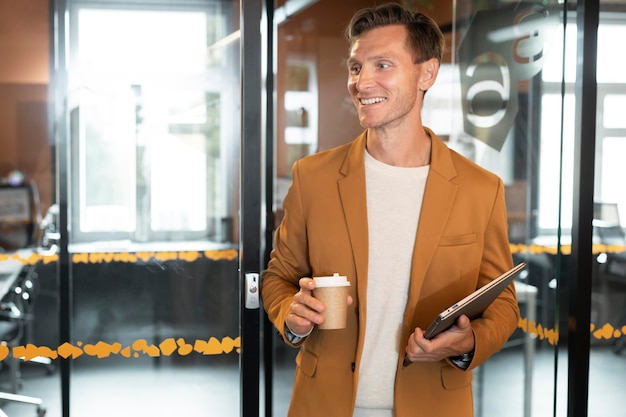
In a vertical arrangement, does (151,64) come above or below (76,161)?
above

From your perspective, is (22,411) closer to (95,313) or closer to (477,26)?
(95,313)

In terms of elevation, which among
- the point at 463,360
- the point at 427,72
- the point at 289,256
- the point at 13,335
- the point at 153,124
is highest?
the point at 427,72

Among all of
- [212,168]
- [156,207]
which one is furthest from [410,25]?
[156,207]

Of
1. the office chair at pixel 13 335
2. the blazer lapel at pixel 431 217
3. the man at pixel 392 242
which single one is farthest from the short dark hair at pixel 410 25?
the office chair at pixel 13 335

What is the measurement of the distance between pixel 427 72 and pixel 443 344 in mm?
746

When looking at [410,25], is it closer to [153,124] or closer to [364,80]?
[364,80]

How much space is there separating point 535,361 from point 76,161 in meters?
2.02

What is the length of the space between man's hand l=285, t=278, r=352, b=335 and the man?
0.02m

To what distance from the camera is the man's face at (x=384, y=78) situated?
6.69 feet

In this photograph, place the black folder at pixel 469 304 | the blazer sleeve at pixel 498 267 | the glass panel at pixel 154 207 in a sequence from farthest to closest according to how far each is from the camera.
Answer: the glass panel at pixel 154 207 < the blazer sleeve at pixel 498 267 < the black folder at pixel 469 304

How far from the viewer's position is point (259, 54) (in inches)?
109

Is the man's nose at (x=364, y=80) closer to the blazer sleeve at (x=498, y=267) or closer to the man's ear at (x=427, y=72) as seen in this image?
the man's ear at (x=427, y=72)

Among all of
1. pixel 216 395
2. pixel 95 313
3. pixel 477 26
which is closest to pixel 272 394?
pixel 216 395

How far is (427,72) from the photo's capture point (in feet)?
7.04
